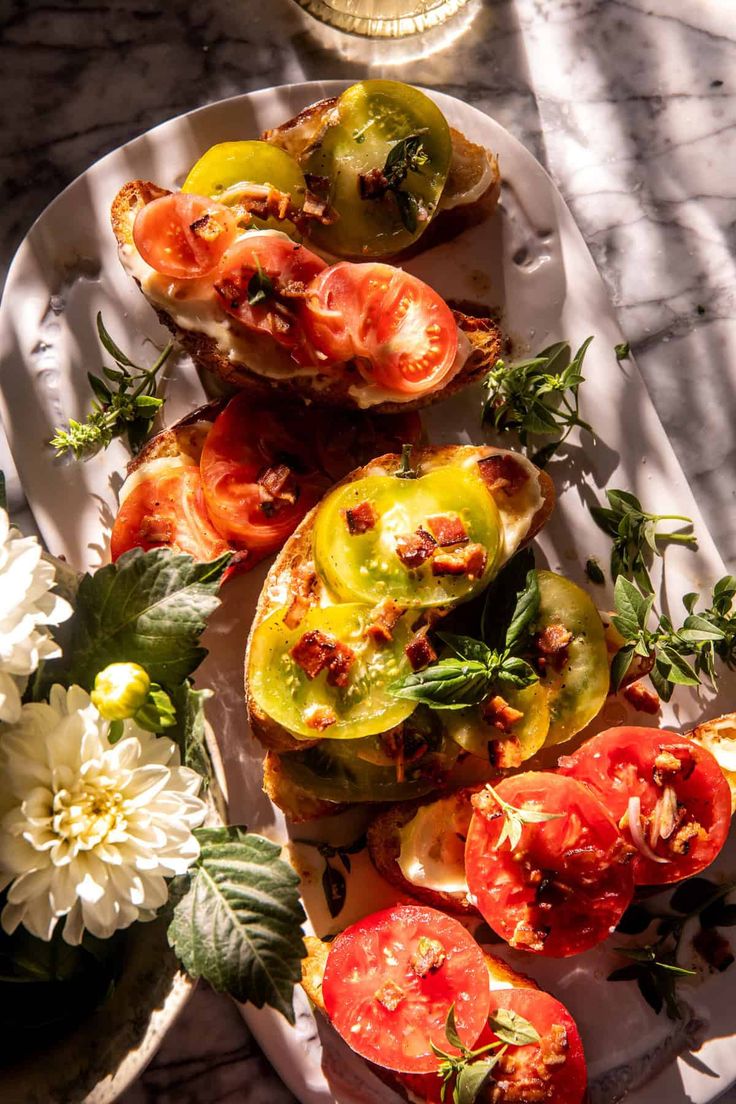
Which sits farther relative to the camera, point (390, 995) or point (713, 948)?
point (713, 948)

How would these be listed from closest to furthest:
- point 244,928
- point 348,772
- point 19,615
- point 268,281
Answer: point 19,615 < point 244,928 < point 268,281 < point 348,772

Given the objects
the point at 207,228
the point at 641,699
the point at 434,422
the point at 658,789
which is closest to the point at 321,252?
the point at 207,228

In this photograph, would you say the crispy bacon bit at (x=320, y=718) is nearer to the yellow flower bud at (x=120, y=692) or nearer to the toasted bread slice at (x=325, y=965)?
the toasted bread slice at (x=325, y=965)

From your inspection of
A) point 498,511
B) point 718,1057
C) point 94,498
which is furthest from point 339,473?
point 718,1057

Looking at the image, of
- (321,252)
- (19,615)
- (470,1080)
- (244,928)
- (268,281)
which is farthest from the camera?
(321,252)

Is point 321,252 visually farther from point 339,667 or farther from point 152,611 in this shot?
point 152,611

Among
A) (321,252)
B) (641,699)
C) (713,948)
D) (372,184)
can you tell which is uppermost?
(372,184)

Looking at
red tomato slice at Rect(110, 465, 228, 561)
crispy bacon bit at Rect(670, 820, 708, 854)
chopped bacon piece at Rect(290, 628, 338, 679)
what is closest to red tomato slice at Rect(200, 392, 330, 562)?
red tomato slice at Rect(110, 465, 228, 561)
